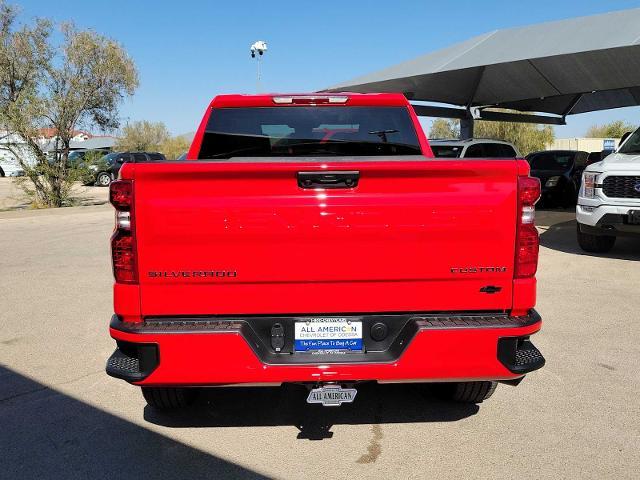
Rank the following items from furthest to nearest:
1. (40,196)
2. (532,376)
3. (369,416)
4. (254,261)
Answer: (40,196) < (532,376) < (369,416) < (254,261)

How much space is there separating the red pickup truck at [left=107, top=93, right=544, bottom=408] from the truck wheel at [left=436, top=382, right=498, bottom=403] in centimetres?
71

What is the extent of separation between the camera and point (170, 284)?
110 inches

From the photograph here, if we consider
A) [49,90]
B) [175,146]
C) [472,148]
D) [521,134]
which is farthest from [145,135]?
[472,148]

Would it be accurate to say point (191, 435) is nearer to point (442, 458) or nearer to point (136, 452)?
point (136, 452)

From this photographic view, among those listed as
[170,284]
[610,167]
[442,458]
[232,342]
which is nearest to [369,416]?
[442,458]

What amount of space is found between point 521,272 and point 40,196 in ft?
60.1

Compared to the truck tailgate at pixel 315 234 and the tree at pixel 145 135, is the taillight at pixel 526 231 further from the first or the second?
the tree at pixel 145 135

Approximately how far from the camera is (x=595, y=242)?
944 centimetres

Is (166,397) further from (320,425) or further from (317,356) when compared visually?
(317,356)

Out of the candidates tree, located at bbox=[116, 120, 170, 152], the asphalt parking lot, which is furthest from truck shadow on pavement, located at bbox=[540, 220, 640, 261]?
tree, located at bbox=[116, 120, 170, 152]

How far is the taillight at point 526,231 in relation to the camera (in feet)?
9.27

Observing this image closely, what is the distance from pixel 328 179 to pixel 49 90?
17.5 m

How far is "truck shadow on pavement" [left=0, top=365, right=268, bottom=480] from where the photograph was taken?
3.02m

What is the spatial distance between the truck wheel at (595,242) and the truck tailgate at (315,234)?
748 cm
